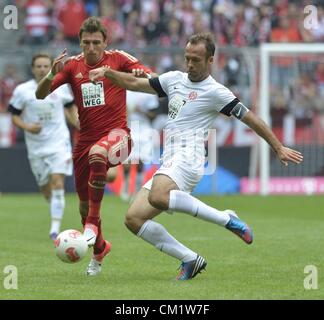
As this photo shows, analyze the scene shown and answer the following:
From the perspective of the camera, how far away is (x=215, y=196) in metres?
22.4

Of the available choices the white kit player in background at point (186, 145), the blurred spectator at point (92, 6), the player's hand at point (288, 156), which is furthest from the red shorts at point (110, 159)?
the blurred spectator at point (92, 6)

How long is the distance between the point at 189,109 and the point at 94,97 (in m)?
1.23

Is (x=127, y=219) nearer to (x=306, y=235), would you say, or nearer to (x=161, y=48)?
(x=306, y=235)

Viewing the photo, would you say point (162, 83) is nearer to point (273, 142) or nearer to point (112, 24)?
point (273, 142)

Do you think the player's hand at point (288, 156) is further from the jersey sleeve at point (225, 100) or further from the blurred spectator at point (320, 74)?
the blurred spectator at point (320, 74)

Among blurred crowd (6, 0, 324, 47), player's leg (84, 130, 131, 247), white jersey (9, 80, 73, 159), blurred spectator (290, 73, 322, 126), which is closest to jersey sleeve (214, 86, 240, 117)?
player's leg (84, 130, 131, 247)

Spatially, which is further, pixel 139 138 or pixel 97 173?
pixel 139 138

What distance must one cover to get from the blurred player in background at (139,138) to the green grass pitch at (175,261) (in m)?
3.00

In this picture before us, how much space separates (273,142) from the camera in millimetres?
9305

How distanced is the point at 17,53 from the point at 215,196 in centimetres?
577

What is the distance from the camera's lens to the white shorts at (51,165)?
1440 cm

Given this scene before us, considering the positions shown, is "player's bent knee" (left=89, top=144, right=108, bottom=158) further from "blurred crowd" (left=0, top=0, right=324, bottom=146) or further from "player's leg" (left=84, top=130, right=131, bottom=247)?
"blurred crowd" (left=0, top=0, right=324, bottom=146)

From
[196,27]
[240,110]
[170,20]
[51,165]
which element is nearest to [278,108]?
[196,27]
